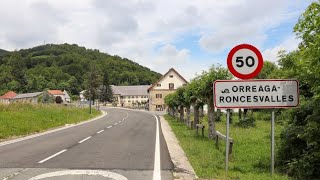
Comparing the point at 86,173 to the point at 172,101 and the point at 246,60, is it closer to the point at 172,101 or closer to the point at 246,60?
the point at 246,60

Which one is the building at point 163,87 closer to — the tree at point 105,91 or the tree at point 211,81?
the tree at point 105,91

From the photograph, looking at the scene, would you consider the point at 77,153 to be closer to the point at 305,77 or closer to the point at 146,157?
the point at 146,157

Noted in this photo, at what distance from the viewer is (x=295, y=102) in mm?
8789

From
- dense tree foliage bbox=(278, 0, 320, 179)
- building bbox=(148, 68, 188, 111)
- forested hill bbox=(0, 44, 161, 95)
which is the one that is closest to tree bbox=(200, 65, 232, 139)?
dense tree foliage bbox=(278, 0, 320, 179)

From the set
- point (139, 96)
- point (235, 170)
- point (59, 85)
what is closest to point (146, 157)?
point (235, 170)

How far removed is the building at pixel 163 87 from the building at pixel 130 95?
3985 centimetres

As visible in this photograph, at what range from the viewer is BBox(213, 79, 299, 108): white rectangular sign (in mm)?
8836

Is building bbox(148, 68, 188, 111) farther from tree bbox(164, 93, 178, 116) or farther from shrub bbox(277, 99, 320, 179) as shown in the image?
shrub bbox(277, 99, 320, 179)

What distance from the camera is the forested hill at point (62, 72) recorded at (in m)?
171

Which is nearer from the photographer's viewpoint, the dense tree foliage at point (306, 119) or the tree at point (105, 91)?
the dense tree foliage at point (306, 119)

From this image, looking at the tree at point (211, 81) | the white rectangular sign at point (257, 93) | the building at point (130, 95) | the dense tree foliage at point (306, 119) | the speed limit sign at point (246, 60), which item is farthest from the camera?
the building at point (130, 95)

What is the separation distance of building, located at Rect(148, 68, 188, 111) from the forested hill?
55.4m

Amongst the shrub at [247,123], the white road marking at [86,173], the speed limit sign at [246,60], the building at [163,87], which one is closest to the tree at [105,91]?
the building at [163,87]

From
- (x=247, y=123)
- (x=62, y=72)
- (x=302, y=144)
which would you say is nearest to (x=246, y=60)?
(x=302, y=144)
